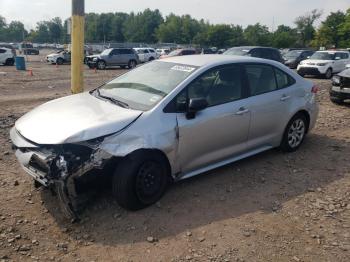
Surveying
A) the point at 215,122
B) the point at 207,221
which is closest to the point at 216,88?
the point at 215,122

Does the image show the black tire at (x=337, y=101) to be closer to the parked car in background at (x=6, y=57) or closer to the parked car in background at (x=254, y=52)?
the parked car in background at (x=254, y=52)

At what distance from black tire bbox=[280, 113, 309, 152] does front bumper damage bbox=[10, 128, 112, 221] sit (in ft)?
10.6

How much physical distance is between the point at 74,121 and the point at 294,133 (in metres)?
3.68

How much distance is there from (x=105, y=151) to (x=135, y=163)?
0.35 m

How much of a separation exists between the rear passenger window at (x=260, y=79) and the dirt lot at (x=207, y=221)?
112 cm

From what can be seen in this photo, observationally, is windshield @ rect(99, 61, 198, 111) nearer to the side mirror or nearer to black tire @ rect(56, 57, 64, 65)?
the side mirror

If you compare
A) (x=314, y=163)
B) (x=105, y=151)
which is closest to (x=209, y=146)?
(x=105, y=151)

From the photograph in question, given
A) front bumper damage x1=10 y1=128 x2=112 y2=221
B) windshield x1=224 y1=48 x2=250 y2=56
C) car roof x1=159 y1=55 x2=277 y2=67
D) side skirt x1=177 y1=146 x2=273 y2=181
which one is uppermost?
car roof x1=159 y1=55 x2=277 y2=67

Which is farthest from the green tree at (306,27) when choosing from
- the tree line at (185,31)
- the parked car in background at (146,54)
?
the parked car in background at (146,54)

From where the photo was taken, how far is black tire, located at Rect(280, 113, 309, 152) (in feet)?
19.7

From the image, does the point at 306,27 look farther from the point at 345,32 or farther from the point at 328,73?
the point at 328,73

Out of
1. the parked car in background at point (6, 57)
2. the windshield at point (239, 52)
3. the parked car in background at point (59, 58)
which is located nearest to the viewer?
the windshield at point (239, 52)

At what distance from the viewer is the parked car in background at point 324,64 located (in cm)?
2066

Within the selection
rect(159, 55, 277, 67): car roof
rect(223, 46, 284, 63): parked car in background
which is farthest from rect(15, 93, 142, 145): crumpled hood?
rect(223, 46, 284, 63): parked car in background
